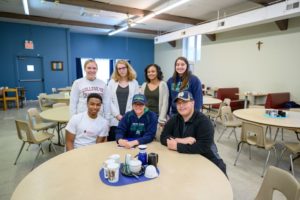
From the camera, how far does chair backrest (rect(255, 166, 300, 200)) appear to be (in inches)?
44.6

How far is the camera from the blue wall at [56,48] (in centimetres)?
835

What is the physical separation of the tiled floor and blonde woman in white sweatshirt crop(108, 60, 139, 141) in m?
1.44

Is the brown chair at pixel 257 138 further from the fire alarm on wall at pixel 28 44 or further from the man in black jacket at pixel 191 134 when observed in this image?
the fire alarm on wall at pixel 28 44

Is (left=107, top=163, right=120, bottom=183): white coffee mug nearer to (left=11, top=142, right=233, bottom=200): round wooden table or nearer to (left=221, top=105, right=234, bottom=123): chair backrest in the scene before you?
(left=11, top=142, right=233, bottom=200): round wooden table

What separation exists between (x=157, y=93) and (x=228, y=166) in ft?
5.31

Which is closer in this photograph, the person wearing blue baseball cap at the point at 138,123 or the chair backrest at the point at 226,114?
the person wearing blue baseball cap at the point at 138,123

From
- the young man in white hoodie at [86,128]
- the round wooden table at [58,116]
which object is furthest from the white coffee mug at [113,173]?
the round wooden table at [58,116]

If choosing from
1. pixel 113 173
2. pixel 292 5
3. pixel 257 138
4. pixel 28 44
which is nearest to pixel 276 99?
pixel 292 5

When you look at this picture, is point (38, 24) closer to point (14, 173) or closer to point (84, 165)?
point (14, 173)

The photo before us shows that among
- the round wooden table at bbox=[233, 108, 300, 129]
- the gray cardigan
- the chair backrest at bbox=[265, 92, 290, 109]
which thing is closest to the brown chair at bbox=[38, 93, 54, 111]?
the gray cardigan

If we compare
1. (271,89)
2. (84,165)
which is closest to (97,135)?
(84,165)

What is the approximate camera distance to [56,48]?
360 inches

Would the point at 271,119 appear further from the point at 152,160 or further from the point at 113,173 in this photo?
the point at 113,173

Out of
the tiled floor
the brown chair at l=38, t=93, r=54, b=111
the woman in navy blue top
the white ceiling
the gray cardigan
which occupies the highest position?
the white ceiling
